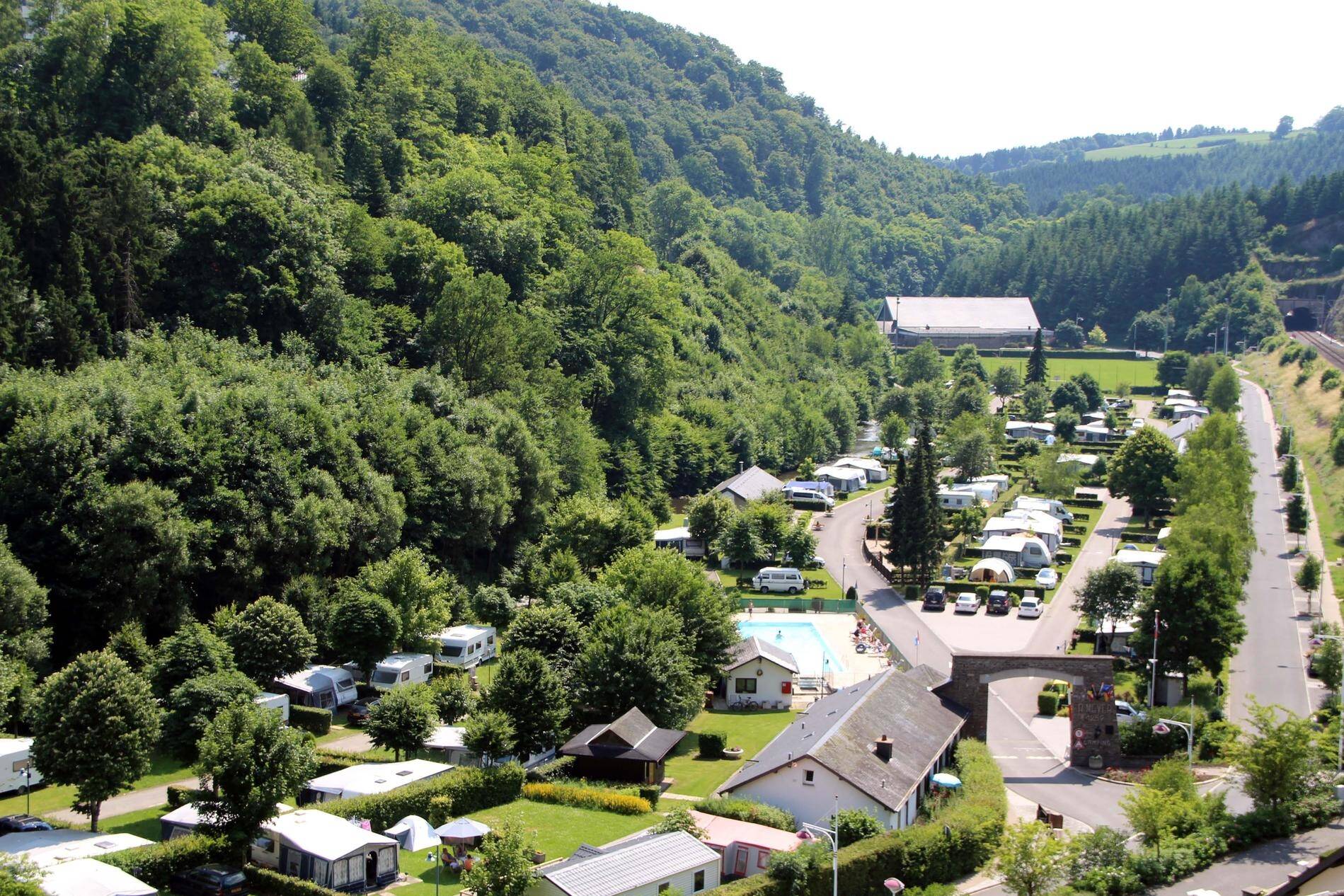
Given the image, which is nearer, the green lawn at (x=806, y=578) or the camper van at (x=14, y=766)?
the camper van at (x=14, y=766)

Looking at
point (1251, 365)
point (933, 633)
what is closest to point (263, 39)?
point (933, 633)

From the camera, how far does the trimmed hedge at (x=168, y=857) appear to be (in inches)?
1284

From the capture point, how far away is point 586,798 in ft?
133

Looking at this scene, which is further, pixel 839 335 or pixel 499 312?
pixel 839 335

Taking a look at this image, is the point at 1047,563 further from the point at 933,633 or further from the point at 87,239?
the point at 87,239

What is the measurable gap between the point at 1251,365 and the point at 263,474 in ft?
435

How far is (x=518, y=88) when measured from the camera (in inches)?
4688

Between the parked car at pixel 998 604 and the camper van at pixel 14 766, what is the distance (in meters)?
45.9

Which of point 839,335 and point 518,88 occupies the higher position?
point 518,88

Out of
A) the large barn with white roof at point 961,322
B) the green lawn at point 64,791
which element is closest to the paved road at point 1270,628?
the green lawn at point 64,791

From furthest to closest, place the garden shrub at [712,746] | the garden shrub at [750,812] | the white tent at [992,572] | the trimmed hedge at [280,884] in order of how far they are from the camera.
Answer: the white tent at [992,572] → the garden shrub at [712,746] → the garden shrub at [750,812] → the trimmed hedge at [280,884]

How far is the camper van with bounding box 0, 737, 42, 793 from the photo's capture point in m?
38.0

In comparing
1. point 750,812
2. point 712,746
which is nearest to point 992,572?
point 712,746

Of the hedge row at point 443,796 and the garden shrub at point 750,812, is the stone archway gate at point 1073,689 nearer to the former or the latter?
the garden shrub at point 750,812
